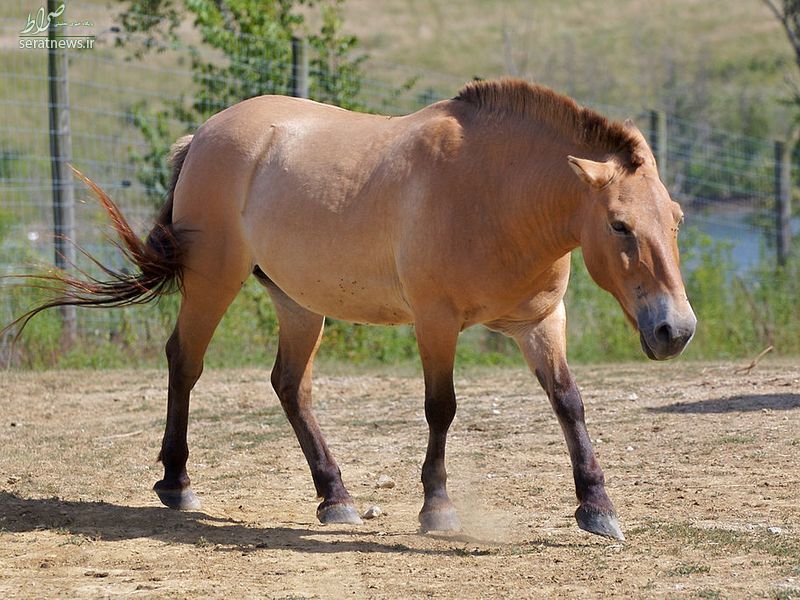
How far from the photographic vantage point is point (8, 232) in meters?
10.9

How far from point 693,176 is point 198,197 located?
9885 mm

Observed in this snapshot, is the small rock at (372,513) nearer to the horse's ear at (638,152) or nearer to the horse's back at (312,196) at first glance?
the horse's back at (312,196)

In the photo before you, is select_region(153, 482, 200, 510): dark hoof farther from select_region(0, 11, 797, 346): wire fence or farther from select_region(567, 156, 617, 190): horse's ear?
select_region(567, 156, 617, 190): horse's ear

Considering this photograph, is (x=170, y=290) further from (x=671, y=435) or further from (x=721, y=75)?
(x=721, y=75)

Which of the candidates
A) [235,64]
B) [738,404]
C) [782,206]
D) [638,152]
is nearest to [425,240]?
[638,152]

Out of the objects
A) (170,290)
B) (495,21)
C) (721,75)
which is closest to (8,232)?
(170,290)

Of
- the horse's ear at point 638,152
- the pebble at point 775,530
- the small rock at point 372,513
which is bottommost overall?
the small rock at point 372,513

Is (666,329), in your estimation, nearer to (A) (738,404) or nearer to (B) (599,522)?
(B) (599,522)

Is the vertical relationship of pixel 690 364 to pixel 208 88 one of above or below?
below

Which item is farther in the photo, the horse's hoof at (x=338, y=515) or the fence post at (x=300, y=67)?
the fence post at (x=300, y=67)

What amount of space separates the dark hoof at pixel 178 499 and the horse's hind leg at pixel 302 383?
601 millimetres

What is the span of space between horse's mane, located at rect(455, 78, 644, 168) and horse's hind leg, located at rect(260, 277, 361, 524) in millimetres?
1496

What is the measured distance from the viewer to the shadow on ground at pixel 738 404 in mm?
7309

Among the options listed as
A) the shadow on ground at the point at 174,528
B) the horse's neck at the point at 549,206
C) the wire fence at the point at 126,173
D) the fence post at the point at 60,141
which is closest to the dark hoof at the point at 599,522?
the shadow on ground at the point at 174,528
